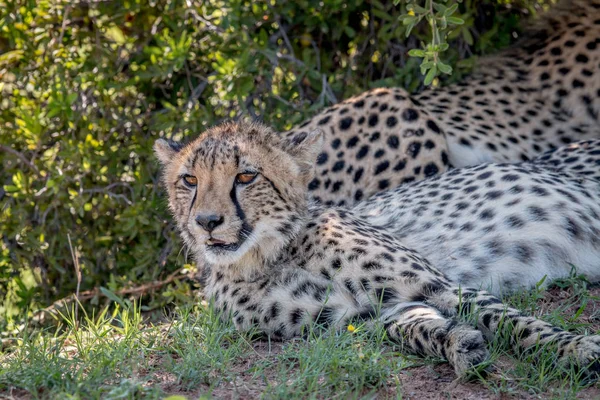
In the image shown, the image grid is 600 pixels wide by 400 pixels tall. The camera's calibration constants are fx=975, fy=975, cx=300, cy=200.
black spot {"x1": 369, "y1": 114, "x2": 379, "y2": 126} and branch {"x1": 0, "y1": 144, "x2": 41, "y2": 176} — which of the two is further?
branch {"x1": 0, "y1": 144, "x2": 41, "y2": 176}

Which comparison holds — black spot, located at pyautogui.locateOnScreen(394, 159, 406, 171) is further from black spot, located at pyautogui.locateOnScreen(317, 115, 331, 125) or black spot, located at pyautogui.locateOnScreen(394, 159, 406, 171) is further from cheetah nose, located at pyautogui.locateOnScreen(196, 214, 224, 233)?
cheetah nose, located at pyautogui.locateOnScreen(196, 214, 224, 233)

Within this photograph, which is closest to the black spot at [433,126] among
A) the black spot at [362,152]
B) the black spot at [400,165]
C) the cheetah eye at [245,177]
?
the black spot at [400,165]

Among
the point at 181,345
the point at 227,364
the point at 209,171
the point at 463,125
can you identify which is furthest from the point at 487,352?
the point at 463,125

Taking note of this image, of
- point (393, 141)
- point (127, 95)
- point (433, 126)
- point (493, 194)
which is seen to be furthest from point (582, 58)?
point (127, 95)

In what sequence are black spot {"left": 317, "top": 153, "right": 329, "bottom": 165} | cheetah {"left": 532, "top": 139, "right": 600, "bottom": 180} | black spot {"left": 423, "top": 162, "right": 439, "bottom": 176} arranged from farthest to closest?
black spot {"left": 317, "top": 153, "right": 329, "bottom": 165} → black spot {"left": 423, "top": 162, "right": 439, "bottom": 176} → cheetah {"left": 532, "top": 139, "right": 600, "bottom": 180}

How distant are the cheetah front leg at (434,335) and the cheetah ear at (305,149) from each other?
31.1 inches

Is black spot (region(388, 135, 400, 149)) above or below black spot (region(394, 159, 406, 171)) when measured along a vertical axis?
above

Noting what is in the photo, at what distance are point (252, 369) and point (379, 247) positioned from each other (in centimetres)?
79

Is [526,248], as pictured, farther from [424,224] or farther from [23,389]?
[23,389]

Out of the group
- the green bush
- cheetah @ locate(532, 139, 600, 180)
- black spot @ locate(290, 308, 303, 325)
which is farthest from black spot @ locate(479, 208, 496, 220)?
the green bush

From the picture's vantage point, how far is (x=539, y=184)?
4.35m

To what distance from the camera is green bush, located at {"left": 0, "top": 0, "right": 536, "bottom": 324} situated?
535 centimetres

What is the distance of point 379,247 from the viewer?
12.0 feet

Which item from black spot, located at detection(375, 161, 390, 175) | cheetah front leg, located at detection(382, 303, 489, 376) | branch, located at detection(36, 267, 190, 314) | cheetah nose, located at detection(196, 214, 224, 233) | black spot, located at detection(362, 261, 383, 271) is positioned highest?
cheetah nose, located at detection(196, 214, 224, 233)
